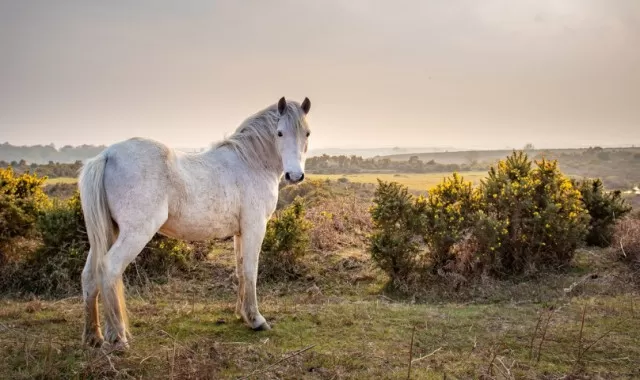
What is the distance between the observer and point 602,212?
9789 mm

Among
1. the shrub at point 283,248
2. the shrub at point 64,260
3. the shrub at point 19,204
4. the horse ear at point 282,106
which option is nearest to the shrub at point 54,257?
the shrub at point 64,260

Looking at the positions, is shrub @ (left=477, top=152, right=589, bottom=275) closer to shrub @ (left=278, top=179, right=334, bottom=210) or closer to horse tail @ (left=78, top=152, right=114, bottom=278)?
horse tail @ (left=78, top=152, right=114, bottom=278)

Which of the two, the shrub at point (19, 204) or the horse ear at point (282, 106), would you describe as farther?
the shrub at point (19, 204)

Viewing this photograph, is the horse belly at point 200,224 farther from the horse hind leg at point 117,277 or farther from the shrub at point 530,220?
the shrub at point 530,220

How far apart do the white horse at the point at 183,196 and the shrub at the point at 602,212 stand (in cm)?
760

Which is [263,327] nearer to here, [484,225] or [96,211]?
[96,211]

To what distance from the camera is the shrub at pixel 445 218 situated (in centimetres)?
756

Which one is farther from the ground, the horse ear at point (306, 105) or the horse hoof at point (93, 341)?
the horse ear at point (306, 105)

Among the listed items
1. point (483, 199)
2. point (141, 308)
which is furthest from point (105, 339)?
point (483, 199)

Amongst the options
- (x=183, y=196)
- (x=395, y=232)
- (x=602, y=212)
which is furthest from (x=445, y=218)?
(x=183, y=196)

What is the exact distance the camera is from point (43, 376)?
3477mm

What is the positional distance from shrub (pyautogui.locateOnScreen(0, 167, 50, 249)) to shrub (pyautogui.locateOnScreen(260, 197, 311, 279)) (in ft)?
12.6

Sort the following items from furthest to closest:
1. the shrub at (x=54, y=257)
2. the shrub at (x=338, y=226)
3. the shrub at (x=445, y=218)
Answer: the shrub at (x=338, y=226)
the shrub at (x=445, y=218)
the shrub at (x=54, y=257)

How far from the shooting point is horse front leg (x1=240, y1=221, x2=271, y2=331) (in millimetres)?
4898
